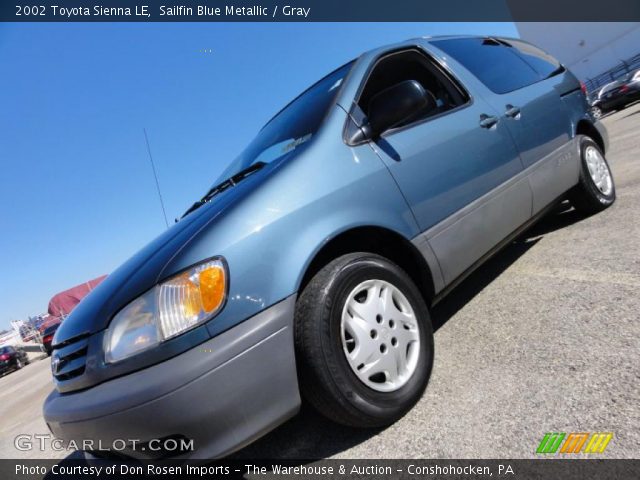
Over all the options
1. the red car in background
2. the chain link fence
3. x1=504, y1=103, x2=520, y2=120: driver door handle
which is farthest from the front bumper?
the chain link fence

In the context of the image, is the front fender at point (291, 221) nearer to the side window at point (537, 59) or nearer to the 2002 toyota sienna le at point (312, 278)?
the 2002 toyota sienna le at point (312, 278)

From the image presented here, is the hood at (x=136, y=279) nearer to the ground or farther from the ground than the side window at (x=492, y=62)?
nearer to the ground

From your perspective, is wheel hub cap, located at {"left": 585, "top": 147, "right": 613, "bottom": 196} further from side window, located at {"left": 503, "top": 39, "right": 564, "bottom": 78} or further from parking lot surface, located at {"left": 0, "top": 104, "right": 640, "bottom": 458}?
side window, located at {"left": 503, "top": 39, "right": 564, "bottom": 78}

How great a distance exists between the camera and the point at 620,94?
49.5ft

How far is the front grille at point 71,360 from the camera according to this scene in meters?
1.60

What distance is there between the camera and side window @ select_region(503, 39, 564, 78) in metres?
3.45

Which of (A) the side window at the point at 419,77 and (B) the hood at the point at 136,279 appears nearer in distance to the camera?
(B) the hood at the point at 136,279

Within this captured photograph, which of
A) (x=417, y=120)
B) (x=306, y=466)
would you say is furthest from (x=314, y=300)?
(x=417, y=120)

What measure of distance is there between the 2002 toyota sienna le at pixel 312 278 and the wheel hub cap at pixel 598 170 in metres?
1.32

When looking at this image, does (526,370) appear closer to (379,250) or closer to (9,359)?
(379,250)

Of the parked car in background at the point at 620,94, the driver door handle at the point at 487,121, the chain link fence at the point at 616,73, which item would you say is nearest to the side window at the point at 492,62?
the driver door handle at the point at 487,121

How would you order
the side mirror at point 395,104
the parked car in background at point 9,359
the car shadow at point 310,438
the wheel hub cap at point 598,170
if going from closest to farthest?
the car shadow at point 310,438
the side mirror at point 395,104
the wheel hub cap at point 598,170
the parked car in background at point 9,359

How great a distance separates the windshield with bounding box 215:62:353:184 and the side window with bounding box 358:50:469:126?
0.66 feet
